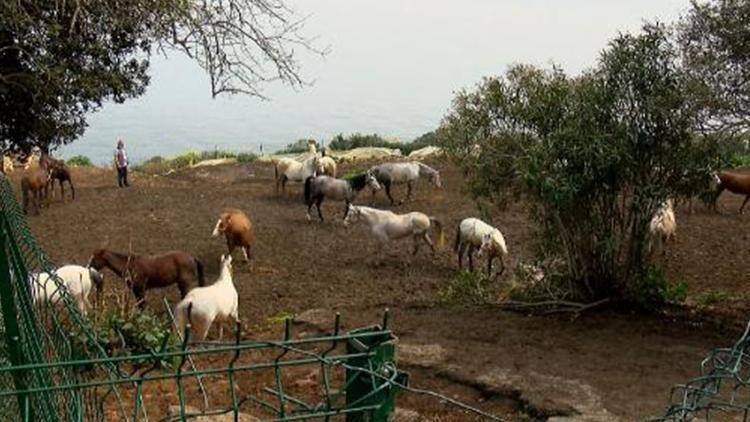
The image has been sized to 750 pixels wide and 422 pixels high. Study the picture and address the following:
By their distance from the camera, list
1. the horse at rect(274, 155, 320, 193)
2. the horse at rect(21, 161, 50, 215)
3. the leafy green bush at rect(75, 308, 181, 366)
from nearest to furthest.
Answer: the leafy green bush at rect(75, 308, 181, 366) → the horse at rect(21, 161, 50, 215) → the horse at rect(274, 155, 320, 193)

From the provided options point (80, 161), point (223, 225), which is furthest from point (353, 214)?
point (80, 161)

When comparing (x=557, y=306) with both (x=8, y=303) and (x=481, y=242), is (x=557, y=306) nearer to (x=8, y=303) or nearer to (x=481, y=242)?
(x=481, y=242)

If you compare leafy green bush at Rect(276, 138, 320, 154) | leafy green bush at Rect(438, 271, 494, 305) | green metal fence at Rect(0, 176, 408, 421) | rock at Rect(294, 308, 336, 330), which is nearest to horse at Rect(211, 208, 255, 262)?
rock at Rect(294, 308, 336, 330)

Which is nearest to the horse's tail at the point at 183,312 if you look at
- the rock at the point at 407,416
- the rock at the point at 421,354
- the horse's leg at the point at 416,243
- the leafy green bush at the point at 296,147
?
the rock at the point at 421,354

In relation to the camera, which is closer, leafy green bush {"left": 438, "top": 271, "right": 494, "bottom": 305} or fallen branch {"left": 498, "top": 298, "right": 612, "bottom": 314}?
fallen branch {"left": 498, "top": 298, "right": 612, "bottom": 314}

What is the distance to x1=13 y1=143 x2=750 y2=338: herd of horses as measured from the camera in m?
10.7

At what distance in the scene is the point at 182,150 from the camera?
3484 cm

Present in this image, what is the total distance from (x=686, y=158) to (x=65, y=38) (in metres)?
6.73

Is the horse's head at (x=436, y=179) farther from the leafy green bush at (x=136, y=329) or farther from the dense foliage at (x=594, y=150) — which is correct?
the leafy green bush at (x=136, y=329)

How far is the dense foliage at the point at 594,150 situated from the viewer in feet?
34.1

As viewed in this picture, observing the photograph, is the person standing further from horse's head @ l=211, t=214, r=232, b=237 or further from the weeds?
the weeds

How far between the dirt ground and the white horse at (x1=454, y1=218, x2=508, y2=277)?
46cm

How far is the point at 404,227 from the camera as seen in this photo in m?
16.0

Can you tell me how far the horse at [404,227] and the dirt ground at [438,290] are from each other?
306 millimetres
